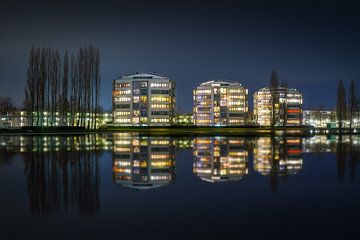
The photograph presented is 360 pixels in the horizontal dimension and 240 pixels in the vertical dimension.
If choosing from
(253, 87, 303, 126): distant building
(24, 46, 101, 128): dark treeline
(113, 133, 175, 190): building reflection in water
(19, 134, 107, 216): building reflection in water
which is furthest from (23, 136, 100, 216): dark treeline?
(253, 87, 303, 126): distant building

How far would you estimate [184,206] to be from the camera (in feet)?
37.4

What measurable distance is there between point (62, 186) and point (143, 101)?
4602 inches

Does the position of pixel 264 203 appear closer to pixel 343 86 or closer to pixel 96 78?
pixel 96 78

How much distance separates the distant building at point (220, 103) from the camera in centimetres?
15575

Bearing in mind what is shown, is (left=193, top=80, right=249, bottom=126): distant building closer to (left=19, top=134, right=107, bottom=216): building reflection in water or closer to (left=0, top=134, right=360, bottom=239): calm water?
(left=19, top=134, right=107, bottom=216): building reflection in water

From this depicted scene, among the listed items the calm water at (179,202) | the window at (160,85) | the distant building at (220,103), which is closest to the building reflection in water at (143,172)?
the calm water at (179,202)

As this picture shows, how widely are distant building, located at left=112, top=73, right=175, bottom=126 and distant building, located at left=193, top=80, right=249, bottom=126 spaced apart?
26.6m

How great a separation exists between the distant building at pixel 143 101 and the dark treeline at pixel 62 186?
10707 cm

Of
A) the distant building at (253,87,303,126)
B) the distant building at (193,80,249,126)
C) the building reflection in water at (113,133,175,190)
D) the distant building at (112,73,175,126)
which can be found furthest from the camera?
the distant building at (253,87,303,126)

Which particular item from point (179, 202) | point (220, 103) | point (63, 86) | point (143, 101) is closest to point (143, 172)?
point (179, 202)

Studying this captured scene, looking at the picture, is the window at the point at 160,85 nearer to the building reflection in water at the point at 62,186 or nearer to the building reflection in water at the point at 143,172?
the building reflection in water at the point at 143,172

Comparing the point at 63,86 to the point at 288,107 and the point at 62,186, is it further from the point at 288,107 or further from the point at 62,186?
the point at 288,107

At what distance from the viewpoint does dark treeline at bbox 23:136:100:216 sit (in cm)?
1121

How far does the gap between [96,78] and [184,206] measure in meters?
74.7
